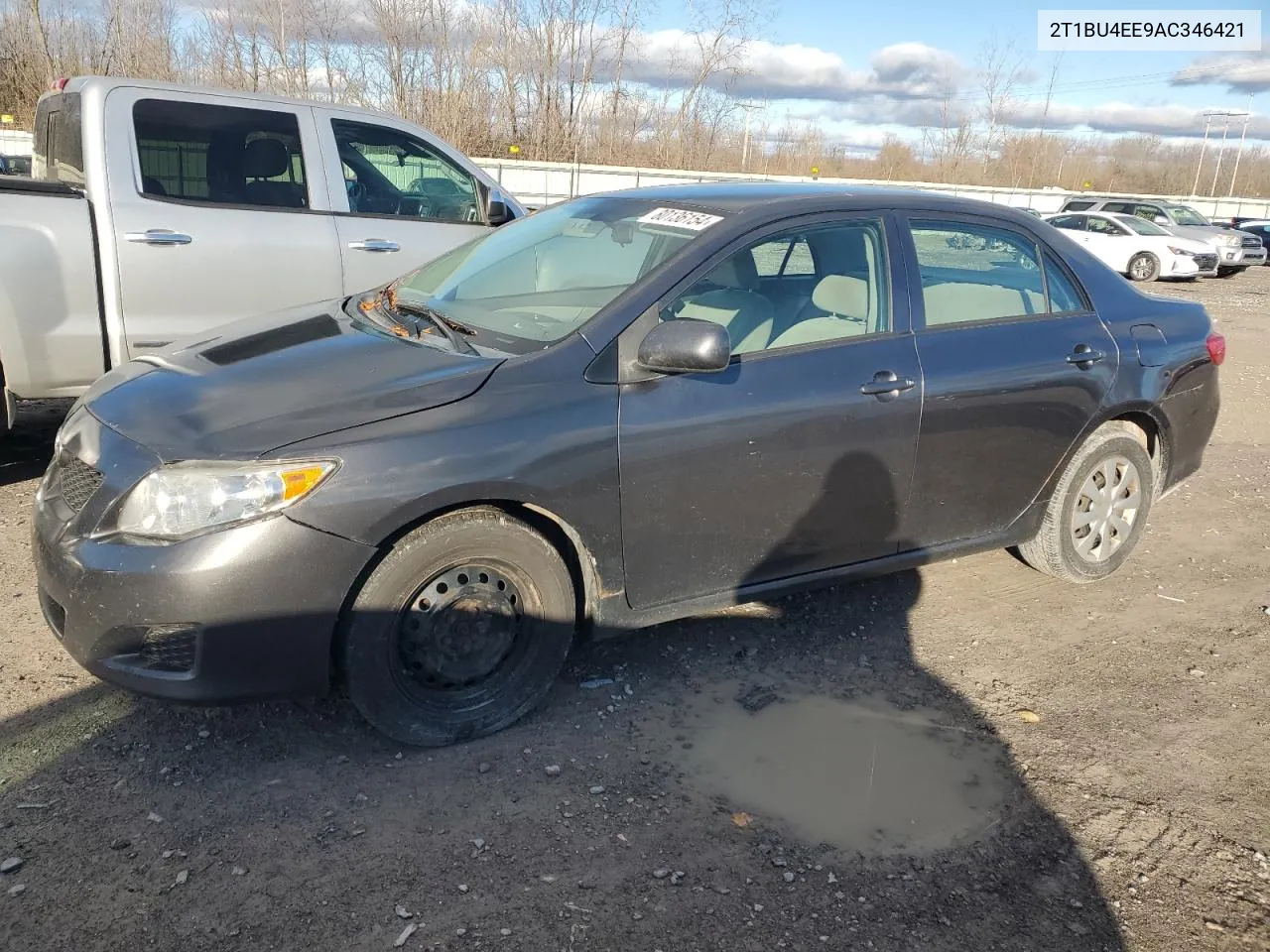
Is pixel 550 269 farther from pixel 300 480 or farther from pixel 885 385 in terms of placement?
pixel 300 480

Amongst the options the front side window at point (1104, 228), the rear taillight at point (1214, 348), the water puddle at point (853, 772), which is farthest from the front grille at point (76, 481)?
the front side window at point (1104, 228)

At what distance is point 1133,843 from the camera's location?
2.97 m

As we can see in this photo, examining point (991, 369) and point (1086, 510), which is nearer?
point (991, 369)

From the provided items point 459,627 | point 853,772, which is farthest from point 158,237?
point 853,772

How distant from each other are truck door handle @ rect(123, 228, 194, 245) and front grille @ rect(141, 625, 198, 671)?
3202mm

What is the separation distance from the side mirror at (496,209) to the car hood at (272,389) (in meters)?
3.04

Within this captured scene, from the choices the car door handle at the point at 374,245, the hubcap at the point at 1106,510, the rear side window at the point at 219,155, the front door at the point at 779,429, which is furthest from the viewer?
the car door handle at the point at 374,245

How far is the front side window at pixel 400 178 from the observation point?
20.1 feet

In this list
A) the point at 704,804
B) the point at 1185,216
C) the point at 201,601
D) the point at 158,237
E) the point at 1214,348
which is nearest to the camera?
the point at 201,601

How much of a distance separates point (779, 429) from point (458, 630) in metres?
1.27

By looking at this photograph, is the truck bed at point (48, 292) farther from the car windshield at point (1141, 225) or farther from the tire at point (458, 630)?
the car windshield at point (1141, 225)

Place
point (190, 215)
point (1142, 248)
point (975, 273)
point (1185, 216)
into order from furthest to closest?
point (1185, 216), point (1142, 248), point (190, 215), point (975, 273)

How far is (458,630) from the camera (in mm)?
3176

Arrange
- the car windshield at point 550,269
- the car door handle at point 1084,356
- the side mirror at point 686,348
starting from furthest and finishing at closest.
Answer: the car door handle at point 1084,356 < the car windshield at point 550,269 < the side mirror at point 686,348
